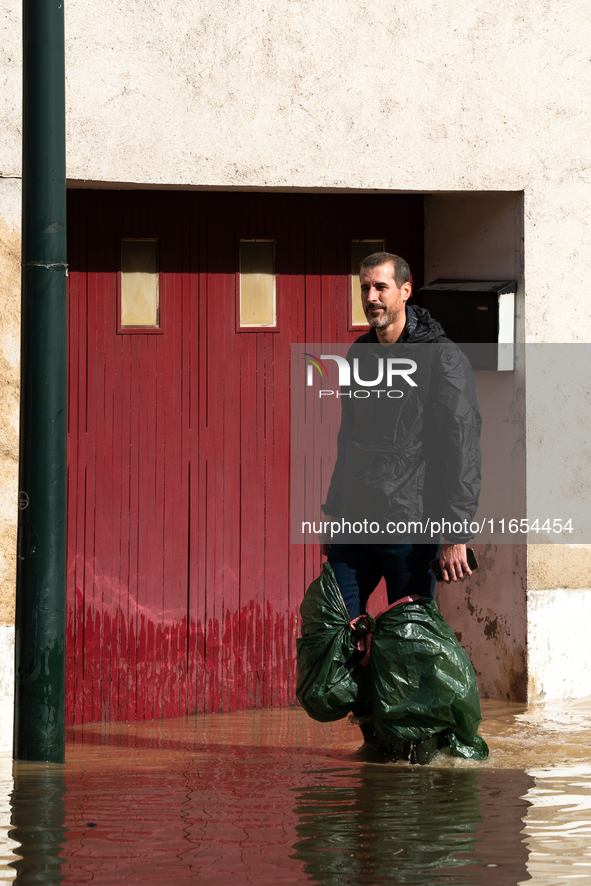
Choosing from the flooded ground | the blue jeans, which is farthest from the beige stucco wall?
the blue jeans

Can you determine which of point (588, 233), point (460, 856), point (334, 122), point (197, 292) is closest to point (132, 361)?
point (197, 292)

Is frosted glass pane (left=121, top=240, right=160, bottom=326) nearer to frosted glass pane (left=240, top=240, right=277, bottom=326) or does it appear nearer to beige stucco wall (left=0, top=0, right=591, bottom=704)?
frosted glass pane (left=240, top=240, right=277, bottom=326)

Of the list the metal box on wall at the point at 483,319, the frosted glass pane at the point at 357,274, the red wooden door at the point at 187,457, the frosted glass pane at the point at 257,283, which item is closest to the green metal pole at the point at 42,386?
the red wooden door at the point at 187,457

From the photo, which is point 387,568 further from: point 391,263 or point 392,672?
point 391,263

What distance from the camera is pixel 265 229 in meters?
6.34

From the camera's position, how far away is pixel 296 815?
3926 millimetres

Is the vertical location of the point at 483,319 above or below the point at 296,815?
above

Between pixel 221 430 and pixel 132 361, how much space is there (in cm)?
65

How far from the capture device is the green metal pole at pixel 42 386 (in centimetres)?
453

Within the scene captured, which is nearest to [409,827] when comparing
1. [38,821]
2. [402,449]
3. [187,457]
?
[38,821]

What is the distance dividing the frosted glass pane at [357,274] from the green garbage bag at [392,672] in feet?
7.05

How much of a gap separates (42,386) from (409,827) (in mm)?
2311

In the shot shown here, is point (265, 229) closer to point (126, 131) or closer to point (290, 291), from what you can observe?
point (290, 291)

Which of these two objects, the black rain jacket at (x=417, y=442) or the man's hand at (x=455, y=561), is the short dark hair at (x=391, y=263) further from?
the man's hand at (x=455, y=561)
